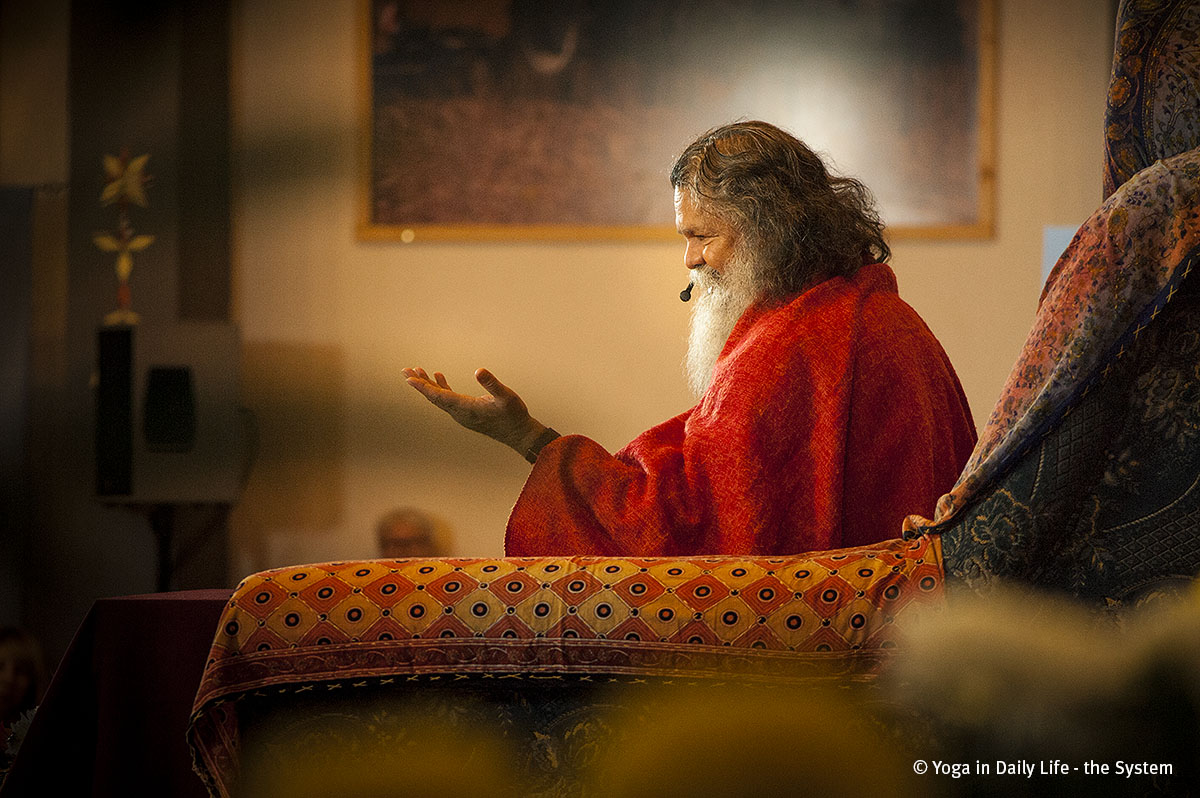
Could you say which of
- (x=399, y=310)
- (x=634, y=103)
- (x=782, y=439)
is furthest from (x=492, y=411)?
(x=634, y=103)

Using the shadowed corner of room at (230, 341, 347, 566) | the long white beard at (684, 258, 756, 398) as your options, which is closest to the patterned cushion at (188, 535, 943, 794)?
the long white beard at (684, 258, 756, 398)

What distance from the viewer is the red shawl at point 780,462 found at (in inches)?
57.8

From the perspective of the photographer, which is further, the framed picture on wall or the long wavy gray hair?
the framed picture on wall

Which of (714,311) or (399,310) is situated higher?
(399,310)

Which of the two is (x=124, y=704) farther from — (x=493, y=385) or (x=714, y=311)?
(x=714, y=311)

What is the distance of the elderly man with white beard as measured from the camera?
1.47 meters

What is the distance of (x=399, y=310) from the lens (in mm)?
4180

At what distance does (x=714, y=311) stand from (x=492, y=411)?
1.61ft

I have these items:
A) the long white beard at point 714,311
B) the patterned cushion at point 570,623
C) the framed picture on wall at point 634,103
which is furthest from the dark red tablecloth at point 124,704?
the framed picture on wall at point 634,103

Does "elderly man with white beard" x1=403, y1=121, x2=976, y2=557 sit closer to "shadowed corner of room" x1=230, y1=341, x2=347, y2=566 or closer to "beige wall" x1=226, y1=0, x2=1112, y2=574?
"beige wall" x1=226, y1=0, x2=1112, y2=574

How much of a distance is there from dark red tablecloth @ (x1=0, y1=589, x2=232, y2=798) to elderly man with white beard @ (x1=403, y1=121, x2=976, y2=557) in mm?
441

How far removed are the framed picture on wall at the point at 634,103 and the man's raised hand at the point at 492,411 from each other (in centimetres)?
244

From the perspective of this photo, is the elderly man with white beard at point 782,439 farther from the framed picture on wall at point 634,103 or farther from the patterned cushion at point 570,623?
the framed picture on wall at point 634,103

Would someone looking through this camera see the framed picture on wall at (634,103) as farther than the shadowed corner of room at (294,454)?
No
